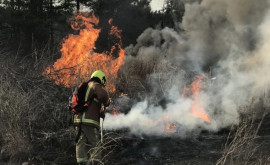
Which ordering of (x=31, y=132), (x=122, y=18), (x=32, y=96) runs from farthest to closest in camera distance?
(x=122, y=18) < (x=32, y=96) < (x=31, y=132)

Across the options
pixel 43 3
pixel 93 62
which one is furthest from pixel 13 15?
pixel 93 62

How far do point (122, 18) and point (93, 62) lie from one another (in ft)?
25.1

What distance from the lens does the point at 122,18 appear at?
1792cm

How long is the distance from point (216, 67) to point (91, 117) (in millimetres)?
6177

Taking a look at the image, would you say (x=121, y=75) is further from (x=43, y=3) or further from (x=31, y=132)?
(x=43, y=3)

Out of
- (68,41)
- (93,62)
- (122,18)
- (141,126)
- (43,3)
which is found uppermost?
Result: (43,3)

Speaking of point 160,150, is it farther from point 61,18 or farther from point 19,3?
point 19,3

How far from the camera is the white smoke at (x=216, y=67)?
901 cm

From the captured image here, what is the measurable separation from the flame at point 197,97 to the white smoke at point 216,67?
149 millimetres

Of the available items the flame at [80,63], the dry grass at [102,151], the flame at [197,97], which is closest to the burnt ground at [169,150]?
the dry grass at [102,151]

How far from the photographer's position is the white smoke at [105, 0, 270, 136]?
901cm

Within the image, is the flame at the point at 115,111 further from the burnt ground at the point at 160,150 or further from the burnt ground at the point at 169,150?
the burnt ground at the point at 169,150

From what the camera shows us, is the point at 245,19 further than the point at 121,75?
No

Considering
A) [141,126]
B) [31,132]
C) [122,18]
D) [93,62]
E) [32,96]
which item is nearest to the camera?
[31,132]
